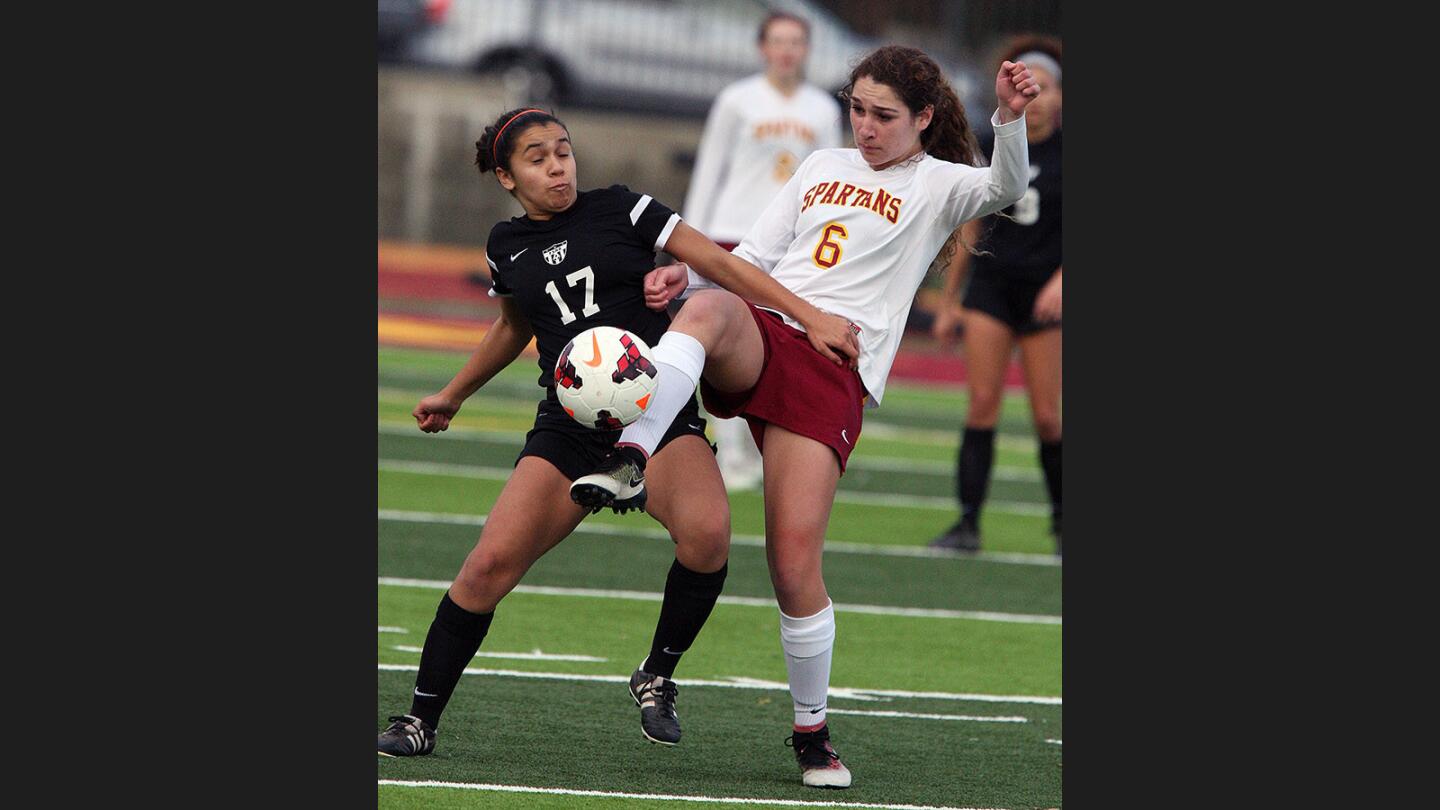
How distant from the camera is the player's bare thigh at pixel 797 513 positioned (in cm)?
540

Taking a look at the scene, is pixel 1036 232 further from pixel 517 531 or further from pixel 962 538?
pixel 517 531

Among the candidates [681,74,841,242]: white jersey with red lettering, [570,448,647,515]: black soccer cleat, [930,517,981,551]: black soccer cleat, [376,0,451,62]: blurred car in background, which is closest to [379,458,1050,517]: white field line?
[930,517,981,551]: black soccer cleat

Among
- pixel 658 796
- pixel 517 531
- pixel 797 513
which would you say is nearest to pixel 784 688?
pixel 797 513

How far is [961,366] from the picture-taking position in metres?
20.8

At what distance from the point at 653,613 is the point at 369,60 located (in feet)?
15.6

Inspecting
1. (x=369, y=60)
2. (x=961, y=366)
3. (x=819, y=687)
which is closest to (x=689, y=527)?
(x=819, y=687)

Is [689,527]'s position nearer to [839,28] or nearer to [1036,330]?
[1036,330]

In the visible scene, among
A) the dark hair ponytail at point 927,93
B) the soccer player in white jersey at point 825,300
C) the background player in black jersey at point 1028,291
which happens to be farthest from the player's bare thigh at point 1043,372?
the soccer player in white jersey at point 825,300

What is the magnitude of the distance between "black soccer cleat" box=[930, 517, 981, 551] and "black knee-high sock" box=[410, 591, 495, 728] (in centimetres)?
500

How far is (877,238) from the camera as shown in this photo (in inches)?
220

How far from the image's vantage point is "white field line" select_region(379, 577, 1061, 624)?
334 inches

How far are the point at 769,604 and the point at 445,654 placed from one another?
3351 millimetres

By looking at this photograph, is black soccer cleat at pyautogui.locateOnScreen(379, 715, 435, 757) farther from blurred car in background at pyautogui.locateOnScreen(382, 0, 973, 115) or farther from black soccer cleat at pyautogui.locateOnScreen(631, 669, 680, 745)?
blurred car in background at pyautogui.locateOnScreen(382, 0, 973, 115)

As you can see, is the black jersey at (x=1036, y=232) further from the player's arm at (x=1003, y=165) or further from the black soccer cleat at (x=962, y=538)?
the player's arm at (x=1003, y=165)
